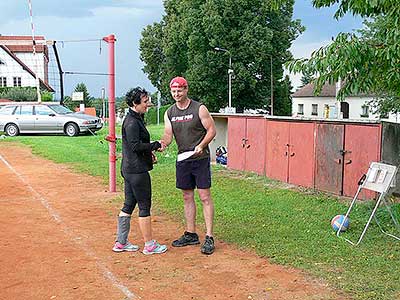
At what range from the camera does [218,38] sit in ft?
140

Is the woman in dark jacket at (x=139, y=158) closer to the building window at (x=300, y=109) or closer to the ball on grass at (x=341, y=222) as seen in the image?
the ball on grass at (x=341, y=222)

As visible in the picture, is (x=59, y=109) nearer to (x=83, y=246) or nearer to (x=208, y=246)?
(x=83, y=246)

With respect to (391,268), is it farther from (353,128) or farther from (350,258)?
(353,128)

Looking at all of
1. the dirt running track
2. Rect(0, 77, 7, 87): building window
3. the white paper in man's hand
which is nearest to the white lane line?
the dirt running track

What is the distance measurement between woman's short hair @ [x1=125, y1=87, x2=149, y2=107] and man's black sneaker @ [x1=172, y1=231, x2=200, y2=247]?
1694mm

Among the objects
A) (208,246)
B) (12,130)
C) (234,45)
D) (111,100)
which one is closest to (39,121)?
(12,130)

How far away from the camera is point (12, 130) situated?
24.5m

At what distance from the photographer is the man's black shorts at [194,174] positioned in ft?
20.8

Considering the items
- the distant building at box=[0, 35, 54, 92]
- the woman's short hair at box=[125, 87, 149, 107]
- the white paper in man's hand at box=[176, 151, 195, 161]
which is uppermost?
the distant building at box=[0, 35, 54, 92]

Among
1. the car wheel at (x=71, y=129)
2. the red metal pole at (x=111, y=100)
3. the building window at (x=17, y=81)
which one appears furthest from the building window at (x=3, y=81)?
the red metal pole at (x=111, y=100)

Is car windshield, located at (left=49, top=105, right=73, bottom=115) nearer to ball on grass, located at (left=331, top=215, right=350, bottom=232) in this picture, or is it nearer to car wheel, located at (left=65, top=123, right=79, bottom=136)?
car wheel, located at (left=65, top=123, right=79, bottom=136)

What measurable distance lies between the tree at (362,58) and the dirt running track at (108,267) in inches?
86.9

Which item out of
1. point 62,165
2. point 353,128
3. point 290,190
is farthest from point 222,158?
point 353,128

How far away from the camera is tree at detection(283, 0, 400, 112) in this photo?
591 centimetres
